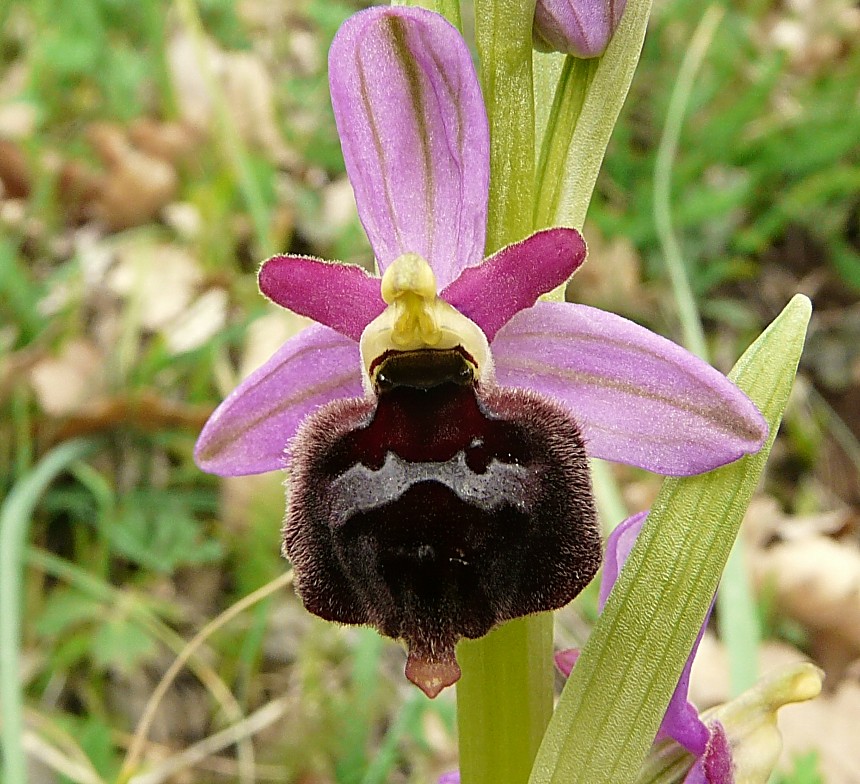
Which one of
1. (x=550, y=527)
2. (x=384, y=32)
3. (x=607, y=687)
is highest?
(x=384, y=32)

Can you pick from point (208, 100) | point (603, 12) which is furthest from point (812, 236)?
point (603, 12)

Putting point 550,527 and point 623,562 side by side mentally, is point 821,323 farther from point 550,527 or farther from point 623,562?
point 550,527

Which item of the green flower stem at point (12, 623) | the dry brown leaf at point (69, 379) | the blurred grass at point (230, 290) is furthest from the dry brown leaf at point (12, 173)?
the green flower stem at point (12, 623)

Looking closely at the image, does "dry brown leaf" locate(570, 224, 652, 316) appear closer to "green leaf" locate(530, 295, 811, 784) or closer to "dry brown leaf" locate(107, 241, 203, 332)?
"dry brown leaf" locate(107, 241, 203, 332)

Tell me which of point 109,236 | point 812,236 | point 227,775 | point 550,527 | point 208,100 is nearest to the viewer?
point 550,527

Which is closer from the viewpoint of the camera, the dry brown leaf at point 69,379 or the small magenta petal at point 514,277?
the small magenta petal at point 514,277

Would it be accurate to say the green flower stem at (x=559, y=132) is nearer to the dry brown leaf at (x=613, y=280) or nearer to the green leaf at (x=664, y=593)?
the green leaf at (x=664, y=593)
